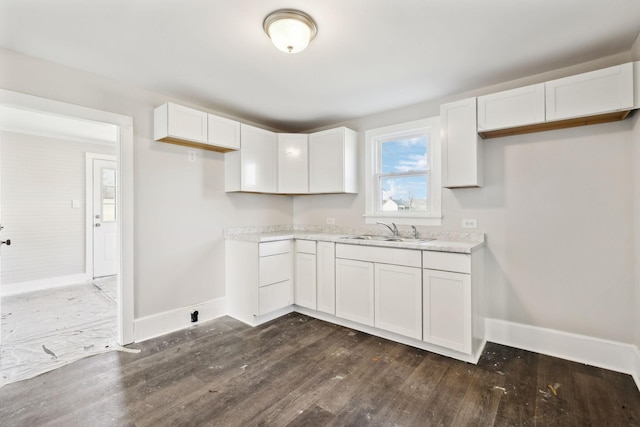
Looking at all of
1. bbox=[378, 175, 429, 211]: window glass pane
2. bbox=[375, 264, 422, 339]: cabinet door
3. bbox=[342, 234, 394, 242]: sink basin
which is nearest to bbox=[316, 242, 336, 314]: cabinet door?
bbox=[342, 234, 394, 242]: sink basin

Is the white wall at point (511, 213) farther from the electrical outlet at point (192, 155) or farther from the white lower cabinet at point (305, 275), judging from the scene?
the white lower cabinet at point (305, 275)

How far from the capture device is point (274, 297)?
3.37 meters

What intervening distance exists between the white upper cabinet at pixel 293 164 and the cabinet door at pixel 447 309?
1989 mm

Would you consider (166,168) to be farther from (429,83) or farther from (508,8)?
(508,8)

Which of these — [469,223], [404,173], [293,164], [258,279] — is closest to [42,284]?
[258,279]

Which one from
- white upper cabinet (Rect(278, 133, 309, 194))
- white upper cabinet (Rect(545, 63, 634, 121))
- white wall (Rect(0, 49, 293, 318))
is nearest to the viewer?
white upper cabinet (Rect(545, 63, 634, 121))

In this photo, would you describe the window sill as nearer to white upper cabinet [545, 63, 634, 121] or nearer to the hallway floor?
white upper cabinet [545, 63, 634, 121]

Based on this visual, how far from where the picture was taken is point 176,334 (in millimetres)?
2986

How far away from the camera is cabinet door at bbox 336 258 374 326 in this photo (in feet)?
9.76

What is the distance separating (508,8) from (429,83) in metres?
1.01

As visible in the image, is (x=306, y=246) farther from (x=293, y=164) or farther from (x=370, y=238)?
(x=293, y=164)

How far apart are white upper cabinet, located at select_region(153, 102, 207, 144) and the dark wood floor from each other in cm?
199

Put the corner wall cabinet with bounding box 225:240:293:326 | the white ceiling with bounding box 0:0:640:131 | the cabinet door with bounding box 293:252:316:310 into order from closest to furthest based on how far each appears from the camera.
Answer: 1. the white ceiling with bounding box 0:0:640:131
2. the corner wall cabinet with bounding box 225:240:293:326
3. the cabinet door with bounding box 293:252:316:310

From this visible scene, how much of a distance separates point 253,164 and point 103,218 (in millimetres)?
3508
